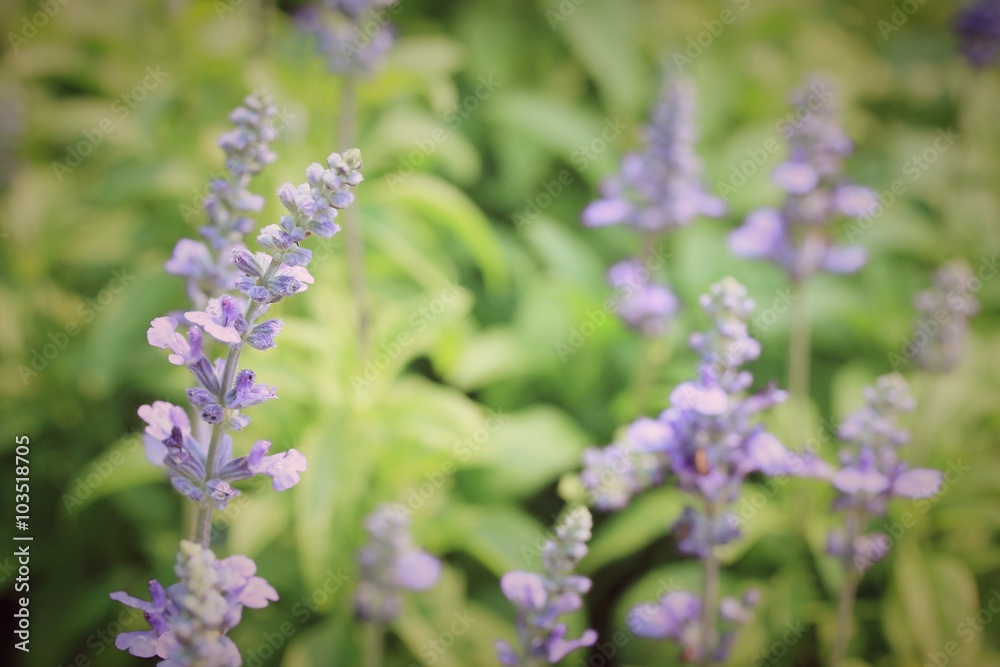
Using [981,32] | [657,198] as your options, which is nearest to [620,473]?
[657,198]

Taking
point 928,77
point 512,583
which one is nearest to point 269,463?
point 512,583

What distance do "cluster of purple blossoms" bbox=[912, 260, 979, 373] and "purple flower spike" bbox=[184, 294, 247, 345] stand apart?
2.20 metres

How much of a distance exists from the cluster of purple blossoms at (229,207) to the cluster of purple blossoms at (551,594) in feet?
2.77

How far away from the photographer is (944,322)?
2465 millimetres

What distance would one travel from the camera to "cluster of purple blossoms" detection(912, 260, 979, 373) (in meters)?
2.40

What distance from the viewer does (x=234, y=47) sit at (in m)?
3.01

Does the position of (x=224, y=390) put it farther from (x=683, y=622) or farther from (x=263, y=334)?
(x=683, y=622)

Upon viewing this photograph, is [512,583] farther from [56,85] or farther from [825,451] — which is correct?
[56,85]

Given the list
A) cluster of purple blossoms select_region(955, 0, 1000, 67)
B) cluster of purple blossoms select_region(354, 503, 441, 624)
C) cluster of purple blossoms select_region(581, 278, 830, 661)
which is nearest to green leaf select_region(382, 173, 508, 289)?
cluster of purple blossoms select_region(354, 503, 441, 624)

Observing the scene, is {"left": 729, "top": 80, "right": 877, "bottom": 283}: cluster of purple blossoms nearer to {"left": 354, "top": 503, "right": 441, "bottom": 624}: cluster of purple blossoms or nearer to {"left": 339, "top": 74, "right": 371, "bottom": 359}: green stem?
{"left": 339, "top": 74, "right": 371, "bottom": 359}: green stem

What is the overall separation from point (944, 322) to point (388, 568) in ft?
6.29

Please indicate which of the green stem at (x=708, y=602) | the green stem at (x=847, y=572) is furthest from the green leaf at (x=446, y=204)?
the green stem at (x=847, y=572)

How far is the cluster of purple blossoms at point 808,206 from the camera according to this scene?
2.41 m

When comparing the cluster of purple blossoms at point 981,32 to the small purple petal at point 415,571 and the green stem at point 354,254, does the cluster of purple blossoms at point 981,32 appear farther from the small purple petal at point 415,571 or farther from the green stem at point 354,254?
the small purple petal at point 415,571
